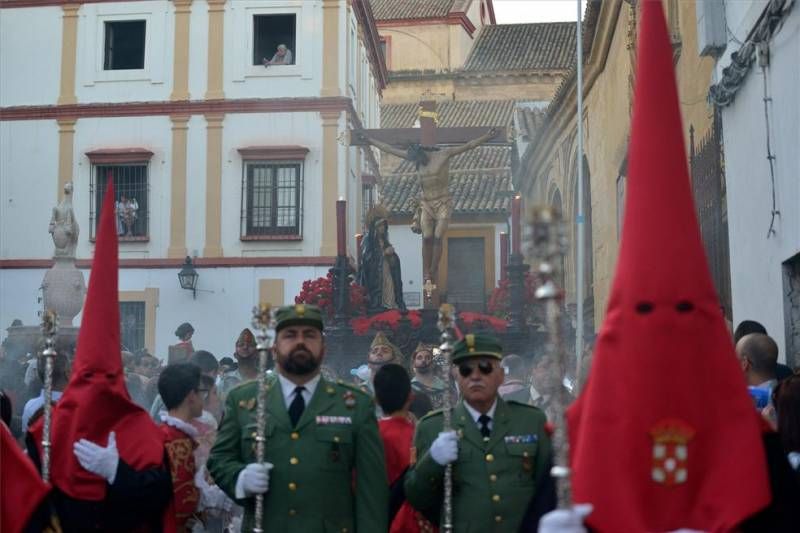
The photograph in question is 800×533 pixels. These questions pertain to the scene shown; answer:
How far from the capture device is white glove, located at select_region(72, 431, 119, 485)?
4.90m

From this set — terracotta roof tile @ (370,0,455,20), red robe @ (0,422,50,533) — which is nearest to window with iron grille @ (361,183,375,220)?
terracotta roof tile @ (370,0,455,20)

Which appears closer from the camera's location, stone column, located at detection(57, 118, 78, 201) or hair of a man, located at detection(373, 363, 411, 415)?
hair of a man, located at detection(373, 363, 411, 415)

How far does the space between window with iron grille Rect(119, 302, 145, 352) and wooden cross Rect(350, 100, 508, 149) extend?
9.79 metres

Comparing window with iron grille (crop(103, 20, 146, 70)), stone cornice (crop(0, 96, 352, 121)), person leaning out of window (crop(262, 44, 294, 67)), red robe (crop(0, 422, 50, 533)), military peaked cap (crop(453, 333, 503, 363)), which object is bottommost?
red robe (crop(0, 422, 50, 533))

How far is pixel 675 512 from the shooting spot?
3650 millimetres

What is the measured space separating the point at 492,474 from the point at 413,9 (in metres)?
40.6

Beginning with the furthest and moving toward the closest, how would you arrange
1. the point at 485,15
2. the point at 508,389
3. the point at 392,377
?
the point at 485,15, the point at 508,389, the point at 392,377

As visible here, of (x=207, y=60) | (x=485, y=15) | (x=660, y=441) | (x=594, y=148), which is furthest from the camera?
(x=485, y=15)

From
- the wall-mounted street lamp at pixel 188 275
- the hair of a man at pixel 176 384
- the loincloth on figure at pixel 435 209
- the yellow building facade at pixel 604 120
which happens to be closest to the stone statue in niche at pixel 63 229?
the loincloth on figure at pixel 435 209

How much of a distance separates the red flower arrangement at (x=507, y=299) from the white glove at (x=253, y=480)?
860cm

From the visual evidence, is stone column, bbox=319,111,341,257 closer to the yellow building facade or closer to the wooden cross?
the yellow building facade

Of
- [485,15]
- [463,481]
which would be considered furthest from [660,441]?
[485,15]

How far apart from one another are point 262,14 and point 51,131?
5.39 m

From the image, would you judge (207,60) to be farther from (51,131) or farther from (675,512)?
(675,512)
